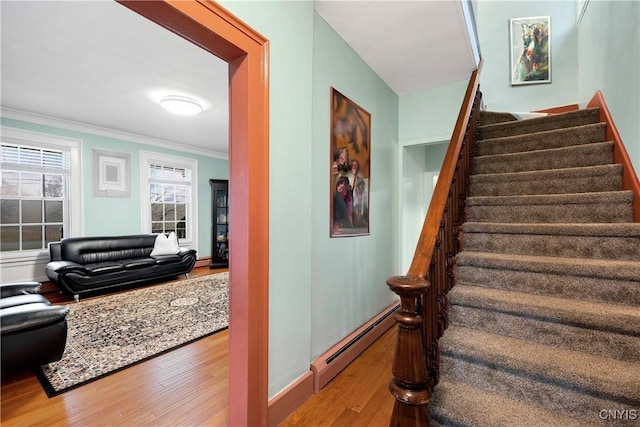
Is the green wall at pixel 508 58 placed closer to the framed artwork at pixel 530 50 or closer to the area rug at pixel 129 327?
the framed artwork at pixel 530 50

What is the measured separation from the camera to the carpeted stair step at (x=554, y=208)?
1792mm

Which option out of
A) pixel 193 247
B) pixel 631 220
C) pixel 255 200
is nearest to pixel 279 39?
pixel 255 200

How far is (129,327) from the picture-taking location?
290 cm

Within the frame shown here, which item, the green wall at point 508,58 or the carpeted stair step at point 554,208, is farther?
the green wall at point 508,58

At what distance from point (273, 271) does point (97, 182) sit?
4.92 m

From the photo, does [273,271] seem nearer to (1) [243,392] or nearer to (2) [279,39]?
(1) [243,392]

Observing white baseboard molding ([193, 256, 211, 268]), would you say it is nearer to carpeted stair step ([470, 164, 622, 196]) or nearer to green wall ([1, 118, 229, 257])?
green wall ([1, 118, 229, 257])

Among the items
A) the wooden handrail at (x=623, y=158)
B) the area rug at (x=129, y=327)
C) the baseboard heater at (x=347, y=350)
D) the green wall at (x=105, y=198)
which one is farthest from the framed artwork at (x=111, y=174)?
the wooden handrail at (x=623, y=158)

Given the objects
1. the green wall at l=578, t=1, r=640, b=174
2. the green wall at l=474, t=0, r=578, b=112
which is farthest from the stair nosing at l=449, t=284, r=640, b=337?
the green wall at l=474, t=0, r=578, b=112

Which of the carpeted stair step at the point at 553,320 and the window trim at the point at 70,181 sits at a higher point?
the window trim at the point at 70,181

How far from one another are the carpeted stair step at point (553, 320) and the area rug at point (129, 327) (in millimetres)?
2475

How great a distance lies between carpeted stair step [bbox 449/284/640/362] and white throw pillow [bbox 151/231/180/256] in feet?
16.5

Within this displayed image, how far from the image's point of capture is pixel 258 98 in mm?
1413

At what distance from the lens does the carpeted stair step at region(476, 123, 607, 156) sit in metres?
2.33
